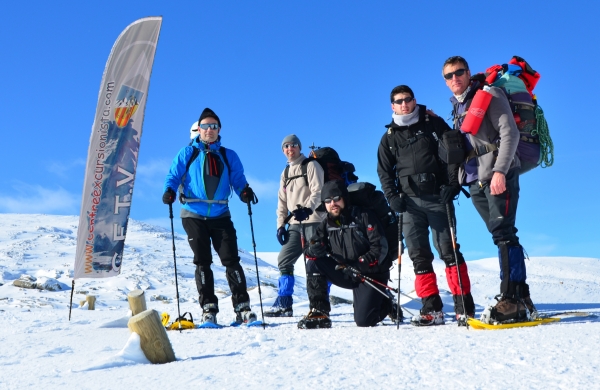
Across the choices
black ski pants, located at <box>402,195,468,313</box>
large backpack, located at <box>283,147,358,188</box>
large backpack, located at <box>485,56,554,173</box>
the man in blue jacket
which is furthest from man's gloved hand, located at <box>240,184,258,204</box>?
large backpack, located at <box>485,56,554,173</box>

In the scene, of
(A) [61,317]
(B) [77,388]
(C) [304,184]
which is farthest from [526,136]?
(A) [61,317]

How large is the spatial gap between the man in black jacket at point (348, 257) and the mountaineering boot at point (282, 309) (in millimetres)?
1637

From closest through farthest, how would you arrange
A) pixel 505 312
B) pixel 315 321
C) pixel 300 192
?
pixel 505 312 < pixel 315 321 < pixel 300 192

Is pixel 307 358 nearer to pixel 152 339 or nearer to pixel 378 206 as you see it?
pixel 152 339

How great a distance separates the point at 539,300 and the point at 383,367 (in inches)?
344

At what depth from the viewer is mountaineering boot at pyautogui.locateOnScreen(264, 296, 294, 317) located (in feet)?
22.0

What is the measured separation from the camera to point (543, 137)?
4.41 metres

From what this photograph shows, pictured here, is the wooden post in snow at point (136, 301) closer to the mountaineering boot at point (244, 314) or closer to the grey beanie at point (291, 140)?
the mountaineering boot at point (244, 314)

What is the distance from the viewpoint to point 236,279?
5.86 metres

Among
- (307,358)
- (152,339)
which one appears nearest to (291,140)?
(152,339)

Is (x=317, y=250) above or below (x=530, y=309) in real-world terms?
above

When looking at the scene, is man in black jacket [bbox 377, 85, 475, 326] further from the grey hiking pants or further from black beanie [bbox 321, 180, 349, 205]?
the grey hiking pants

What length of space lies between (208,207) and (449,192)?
2669 millimetres

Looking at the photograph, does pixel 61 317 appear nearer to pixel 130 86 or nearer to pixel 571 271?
pixel 130 86
